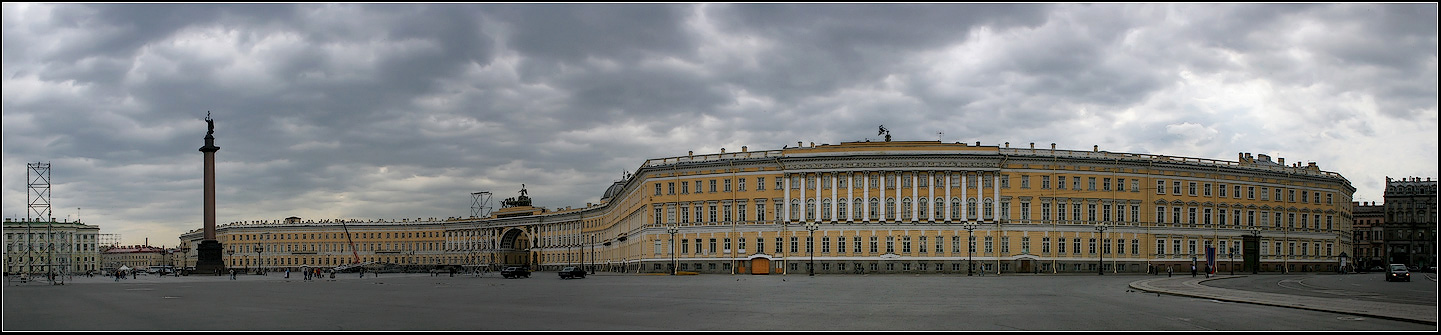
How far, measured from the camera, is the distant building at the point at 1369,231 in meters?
163

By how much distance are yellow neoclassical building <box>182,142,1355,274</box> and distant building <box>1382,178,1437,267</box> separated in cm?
6432

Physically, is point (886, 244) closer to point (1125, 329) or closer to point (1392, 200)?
point (1125, 329)

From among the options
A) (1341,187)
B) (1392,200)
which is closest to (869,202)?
(1341,187)

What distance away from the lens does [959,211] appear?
93125 mm

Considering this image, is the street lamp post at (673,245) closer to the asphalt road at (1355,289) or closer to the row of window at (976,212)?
the row of window at (976,212)

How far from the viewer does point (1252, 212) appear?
103 metres

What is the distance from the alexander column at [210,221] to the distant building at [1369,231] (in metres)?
147

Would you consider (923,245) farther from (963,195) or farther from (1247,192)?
(1247,192)

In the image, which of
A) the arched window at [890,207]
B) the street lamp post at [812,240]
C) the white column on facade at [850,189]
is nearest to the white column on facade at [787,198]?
the street lamp post at [812,240]

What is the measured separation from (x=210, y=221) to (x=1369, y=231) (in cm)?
15283

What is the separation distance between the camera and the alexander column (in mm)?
105438

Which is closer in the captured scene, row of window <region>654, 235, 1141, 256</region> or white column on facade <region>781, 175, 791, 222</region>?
row of window <region>654, 235, 1141, 256</region>

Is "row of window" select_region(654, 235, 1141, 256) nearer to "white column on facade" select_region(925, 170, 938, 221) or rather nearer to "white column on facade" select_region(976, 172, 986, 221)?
"white column on facade" select_region(976, 172, 986, 221)

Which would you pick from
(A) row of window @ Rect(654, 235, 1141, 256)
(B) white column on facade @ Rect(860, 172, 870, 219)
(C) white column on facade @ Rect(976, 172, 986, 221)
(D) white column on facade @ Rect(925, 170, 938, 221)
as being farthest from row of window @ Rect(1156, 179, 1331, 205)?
(B) white column on facade @ Rect(860, 172, 870, 219)
